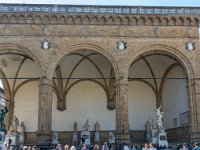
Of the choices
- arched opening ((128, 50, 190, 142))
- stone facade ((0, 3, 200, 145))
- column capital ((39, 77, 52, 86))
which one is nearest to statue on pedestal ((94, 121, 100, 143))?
arched opening ((128, 50, 190, 142))

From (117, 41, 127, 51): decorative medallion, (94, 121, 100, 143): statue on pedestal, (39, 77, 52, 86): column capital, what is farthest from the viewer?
(94, 121, 100, 143): statue on pedestal

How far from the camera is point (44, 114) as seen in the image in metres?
17.1

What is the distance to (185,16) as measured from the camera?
60.9ft

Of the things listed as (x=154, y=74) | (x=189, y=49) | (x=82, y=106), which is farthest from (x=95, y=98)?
(x=189, y=49)

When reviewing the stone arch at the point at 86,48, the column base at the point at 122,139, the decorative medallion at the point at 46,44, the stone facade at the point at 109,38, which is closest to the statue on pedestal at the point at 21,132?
the stone facade at the point at 109,38

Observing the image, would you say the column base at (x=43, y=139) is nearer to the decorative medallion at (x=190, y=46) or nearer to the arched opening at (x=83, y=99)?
the arched opening at (x=83, y=99)

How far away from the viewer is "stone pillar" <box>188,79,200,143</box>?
17266mm

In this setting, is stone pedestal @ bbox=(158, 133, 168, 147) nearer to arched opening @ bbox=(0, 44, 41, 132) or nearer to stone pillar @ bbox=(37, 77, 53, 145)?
stone pillar @ bbox=(37, 77, 53, 145)

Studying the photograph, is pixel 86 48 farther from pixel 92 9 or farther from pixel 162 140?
pixel 162 140

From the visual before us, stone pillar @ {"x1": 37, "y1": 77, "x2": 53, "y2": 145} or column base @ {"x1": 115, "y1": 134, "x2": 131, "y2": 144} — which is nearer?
stone pillar @ {"x1": 37, "y1": 77, "x2": 53, "y2": 145}

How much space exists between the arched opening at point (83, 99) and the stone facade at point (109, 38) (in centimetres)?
447

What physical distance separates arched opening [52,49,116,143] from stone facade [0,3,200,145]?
447 cm

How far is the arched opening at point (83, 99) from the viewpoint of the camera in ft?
74.8

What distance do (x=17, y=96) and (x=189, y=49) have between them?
40.9ft
